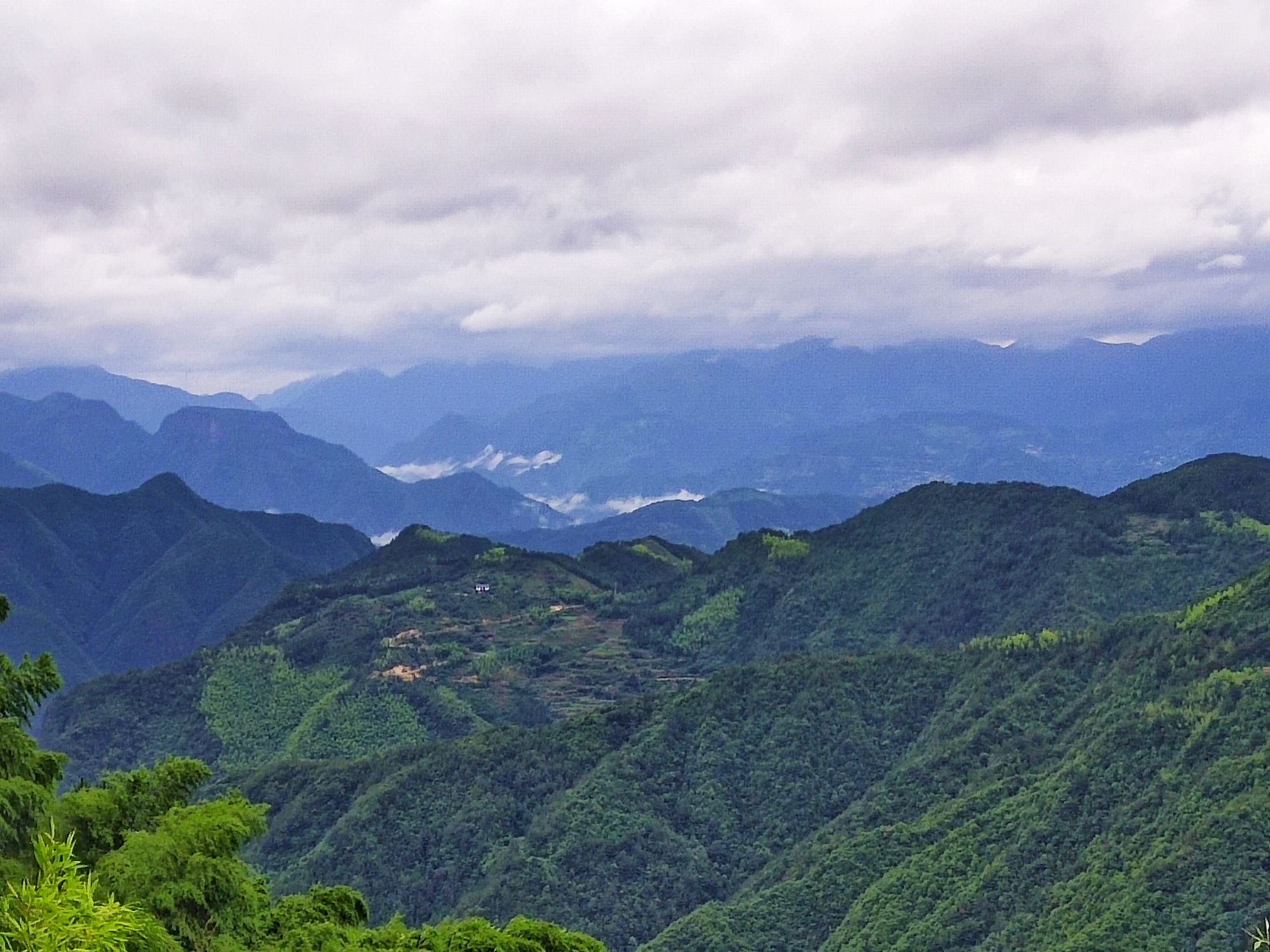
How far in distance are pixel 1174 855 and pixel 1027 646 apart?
45.1 metres

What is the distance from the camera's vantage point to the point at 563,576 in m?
189

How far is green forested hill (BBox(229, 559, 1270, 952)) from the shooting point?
65.0 m

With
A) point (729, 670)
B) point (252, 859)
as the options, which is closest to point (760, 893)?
point (729, 670)

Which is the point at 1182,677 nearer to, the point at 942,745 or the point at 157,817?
the point at 942,745

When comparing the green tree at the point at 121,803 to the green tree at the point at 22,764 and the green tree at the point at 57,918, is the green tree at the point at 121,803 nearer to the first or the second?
the green tree at the point at 22,764

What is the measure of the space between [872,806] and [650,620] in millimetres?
87365

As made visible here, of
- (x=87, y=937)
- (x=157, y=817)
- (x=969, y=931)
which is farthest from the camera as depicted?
(x=969, y=931)

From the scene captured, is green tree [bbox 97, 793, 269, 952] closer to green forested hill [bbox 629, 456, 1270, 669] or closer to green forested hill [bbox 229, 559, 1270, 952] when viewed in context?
green forested hill [bbox 229, 559, 1270, 952]

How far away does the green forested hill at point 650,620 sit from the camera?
144125 mm

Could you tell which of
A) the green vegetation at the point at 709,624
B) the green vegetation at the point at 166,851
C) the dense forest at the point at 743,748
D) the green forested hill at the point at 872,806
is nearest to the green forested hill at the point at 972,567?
the green vegetation at the point at 709,624

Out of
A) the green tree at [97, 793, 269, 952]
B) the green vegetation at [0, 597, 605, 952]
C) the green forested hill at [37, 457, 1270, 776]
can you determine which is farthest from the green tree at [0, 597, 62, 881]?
the green forested hill at [37, 457, 1270, 776]

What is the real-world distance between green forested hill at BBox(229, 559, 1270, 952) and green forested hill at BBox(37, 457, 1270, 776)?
32.7 m

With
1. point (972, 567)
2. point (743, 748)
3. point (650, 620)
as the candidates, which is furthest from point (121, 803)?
point (650, 620)

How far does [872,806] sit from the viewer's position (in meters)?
88.6
